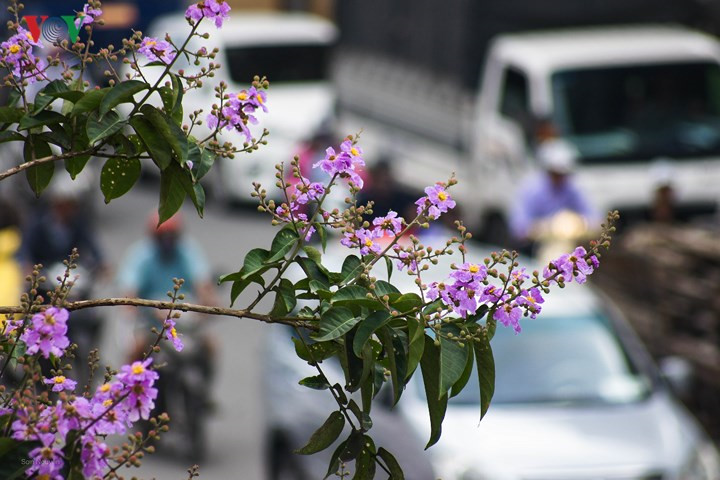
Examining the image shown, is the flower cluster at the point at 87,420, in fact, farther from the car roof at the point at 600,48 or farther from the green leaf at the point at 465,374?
the car roof at the point at 600,48

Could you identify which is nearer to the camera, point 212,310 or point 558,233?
point 212,310

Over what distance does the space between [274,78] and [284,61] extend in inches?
10.1

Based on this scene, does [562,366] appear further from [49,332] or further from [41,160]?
[49,332]

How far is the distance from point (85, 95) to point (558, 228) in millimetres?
9342

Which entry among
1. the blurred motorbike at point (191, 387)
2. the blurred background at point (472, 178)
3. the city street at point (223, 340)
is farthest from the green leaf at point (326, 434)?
the blurred motorbike at point (191, 387)

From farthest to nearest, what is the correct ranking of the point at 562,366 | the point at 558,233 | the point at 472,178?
the point at 472,178, the point at 558,233, the point at 562,366

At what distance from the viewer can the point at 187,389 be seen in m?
10.4

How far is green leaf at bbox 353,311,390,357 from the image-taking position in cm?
215

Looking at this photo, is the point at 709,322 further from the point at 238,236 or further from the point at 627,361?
the point at 238,236

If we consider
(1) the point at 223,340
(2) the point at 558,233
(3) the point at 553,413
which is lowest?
(1) the point at 223,340

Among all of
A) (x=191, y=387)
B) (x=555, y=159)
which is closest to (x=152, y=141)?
(x=191, y=387)

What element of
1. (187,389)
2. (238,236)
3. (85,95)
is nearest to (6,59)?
(85,95)

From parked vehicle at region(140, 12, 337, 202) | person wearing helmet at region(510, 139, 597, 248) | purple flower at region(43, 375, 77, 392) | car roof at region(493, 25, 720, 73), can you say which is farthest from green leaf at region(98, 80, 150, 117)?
parked vehicle at region(140, 12, 337, 202)

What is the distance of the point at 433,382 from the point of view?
2.19 meters
